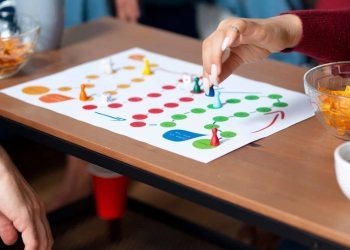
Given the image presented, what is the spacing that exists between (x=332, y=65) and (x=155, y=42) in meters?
0.54

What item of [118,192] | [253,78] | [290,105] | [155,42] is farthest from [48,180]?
[290,105]

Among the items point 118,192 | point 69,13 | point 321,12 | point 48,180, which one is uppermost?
point 321,12

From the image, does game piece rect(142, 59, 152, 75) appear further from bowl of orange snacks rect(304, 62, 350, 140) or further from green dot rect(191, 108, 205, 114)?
bowl of orange snacks rect(304, 62, 350, 140)

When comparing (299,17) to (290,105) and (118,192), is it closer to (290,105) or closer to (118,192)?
(290,105)

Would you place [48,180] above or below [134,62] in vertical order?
below

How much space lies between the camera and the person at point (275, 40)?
0.90 m

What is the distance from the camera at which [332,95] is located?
0.88 metres

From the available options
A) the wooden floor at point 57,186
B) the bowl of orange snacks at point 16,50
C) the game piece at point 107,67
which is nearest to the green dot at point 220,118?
the game piece at point 107,67

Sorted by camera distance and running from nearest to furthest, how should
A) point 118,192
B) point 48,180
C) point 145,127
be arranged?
point 145,127, point 118,192, point 48,180

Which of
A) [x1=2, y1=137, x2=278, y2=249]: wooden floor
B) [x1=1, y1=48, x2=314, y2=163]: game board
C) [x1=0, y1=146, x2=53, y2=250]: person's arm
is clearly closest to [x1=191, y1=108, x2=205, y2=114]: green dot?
[x1=1, y1=48, x2=314, y2=163]: game board

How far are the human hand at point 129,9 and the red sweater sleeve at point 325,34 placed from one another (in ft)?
3.52

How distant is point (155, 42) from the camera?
4.72 ft

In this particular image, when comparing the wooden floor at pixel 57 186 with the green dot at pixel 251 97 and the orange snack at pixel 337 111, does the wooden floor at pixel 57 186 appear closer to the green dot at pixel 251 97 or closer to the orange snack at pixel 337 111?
the green dot at pixel 251 97

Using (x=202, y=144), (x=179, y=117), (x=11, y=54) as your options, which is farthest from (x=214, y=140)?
(x=11, y=54)
